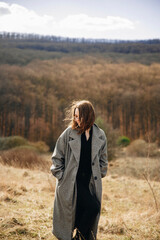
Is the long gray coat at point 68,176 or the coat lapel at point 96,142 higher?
the coat lapel at point 96,142

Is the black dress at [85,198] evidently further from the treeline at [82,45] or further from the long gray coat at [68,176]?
the treeline at [82,45]

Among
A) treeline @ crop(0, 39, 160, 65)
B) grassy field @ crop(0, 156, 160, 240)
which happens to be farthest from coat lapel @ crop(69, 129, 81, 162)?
treeline @ crop(0, 39, 160, 65)

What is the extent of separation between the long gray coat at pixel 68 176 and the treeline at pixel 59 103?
17.9 meters

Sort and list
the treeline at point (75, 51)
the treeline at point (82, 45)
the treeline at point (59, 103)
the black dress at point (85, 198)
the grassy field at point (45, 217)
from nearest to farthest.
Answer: the black dress at point (85, 198) → the grassy field at point (45, 217) → the treeline at point (59, 103) → the treeline at point (75, 51) → the treeline at point (82, 45)

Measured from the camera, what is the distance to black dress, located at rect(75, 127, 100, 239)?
8.03 ft

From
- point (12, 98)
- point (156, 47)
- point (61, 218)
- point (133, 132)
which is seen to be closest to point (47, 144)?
point (12, 98)

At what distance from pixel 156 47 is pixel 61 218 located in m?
69.4

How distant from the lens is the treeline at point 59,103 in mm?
24672

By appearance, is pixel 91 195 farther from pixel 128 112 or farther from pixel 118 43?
pixel 118 43

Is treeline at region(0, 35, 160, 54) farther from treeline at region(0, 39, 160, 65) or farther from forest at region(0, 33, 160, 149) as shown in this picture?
forest at region(0, 33, 160, 149)

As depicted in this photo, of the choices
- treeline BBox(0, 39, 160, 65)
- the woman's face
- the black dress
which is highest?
treeline BBox(0, 39, 160, 65)

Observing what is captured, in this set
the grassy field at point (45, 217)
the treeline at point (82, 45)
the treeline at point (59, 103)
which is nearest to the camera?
the grassy field at point (45, 217)

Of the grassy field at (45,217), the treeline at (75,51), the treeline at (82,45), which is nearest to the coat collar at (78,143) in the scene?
the grassy field at (45,217)

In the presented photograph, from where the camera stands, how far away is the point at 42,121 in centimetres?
2458
